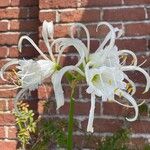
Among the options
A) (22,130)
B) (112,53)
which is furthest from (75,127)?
(112,53)

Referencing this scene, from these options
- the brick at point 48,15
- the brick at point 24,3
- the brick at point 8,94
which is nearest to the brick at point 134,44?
the brick at point 48,15

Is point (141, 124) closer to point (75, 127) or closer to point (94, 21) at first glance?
point (75, 127)

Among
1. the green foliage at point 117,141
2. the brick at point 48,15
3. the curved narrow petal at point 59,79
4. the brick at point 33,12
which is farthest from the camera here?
the brick at point 33,12

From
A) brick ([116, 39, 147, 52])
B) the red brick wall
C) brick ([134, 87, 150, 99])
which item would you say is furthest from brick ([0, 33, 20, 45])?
brick ([134, 87, 150, 99])

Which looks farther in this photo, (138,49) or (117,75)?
(138,49)

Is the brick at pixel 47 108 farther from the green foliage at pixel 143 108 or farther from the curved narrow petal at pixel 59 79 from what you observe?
the curved narrow petal at pixel 59 79

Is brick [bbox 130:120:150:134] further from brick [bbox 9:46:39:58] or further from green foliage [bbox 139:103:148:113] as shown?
brick [bbox 9:46:39:58]
